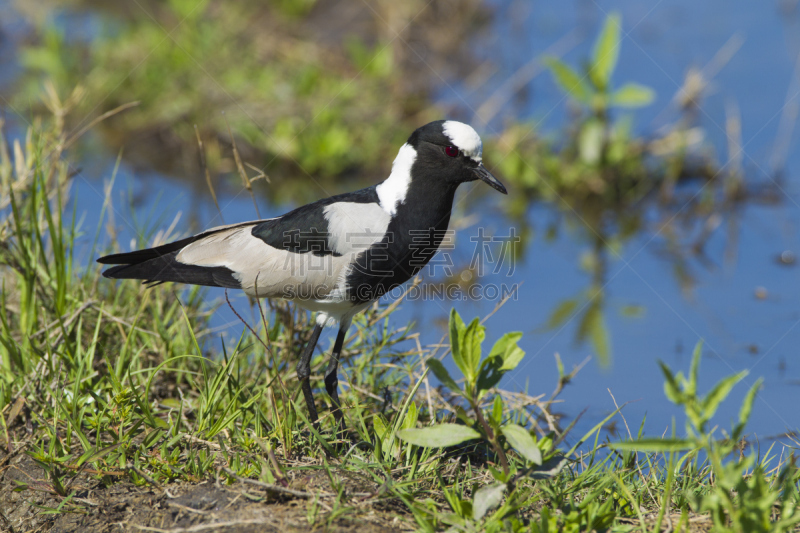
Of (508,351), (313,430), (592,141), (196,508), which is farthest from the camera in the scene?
(592,141)

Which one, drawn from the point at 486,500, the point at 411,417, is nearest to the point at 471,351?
the point at 486,500

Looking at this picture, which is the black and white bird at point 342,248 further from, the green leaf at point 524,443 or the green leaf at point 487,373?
the green leaf at point 524,443

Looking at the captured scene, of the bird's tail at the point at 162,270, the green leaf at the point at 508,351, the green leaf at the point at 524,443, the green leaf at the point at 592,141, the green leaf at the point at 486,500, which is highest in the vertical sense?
the green leaf at the point at 592,141

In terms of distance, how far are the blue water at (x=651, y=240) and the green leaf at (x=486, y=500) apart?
0.96 metres

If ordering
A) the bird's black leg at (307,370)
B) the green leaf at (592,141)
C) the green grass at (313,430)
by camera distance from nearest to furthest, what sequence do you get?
the green grass at (313,430)
the bird's black leg at (307,370)
the green leaf at (592,141)

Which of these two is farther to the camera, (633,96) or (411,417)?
(633,96)

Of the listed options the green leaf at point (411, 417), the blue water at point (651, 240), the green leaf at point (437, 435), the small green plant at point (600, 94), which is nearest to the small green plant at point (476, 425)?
the green leaf at point (437, 435)

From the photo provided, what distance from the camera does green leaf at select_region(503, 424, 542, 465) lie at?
7.96 feet

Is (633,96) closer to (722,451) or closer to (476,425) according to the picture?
(476,425)

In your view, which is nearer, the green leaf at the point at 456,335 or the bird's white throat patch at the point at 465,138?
the green leaf at the point at 456,335

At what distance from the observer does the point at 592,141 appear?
6555 millimetres

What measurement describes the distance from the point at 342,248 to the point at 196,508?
1279mm

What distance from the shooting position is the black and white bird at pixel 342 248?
347 cm

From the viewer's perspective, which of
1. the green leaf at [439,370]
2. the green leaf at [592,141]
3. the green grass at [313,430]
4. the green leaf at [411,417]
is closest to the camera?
the green leaf at [439,370]
